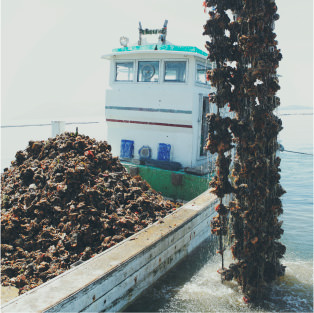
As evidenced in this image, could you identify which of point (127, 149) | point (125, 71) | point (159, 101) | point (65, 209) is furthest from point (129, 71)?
point (65, 209)

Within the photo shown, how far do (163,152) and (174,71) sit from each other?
2.31 m

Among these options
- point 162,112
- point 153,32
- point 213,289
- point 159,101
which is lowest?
point 213,289

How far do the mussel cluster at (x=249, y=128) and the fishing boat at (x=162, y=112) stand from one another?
3121 millimetres

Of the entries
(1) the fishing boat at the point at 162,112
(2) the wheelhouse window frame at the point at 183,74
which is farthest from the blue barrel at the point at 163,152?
(2) the wheelhouse window frame at the point at 183,74

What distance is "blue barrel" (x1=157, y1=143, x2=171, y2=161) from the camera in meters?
9.68

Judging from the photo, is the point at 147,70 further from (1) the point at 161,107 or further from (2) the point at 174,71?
(1) the point at 161,107

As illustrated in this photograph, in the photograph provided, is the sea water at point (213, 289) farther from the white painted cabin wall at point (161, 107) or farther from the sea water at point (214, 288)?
the white painted cabin wall at point (161, 107)

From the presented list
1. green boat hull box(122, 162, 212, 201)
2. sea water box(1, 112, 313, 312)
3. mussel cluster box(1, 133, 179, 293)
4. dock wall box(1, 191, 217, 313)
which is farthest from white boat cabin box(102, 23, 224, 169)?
sea water box(1, 112, 313, 312)

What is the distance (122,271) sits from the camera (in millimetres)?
4473

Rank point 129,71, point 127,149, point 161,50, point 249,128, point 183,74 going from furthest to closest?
point 127,149 < point 129,71 < point 183,74 < point 161,50 < point 249,128

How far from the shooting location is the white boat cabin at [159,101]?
914 cm

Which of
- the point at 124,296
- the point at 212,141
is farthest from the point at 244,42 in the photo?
the point at 124,296

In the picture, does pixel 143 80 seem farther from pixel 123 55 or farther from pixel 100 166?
pixel 100 166

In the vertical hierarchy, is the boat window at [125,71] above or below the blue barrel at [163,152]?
above
